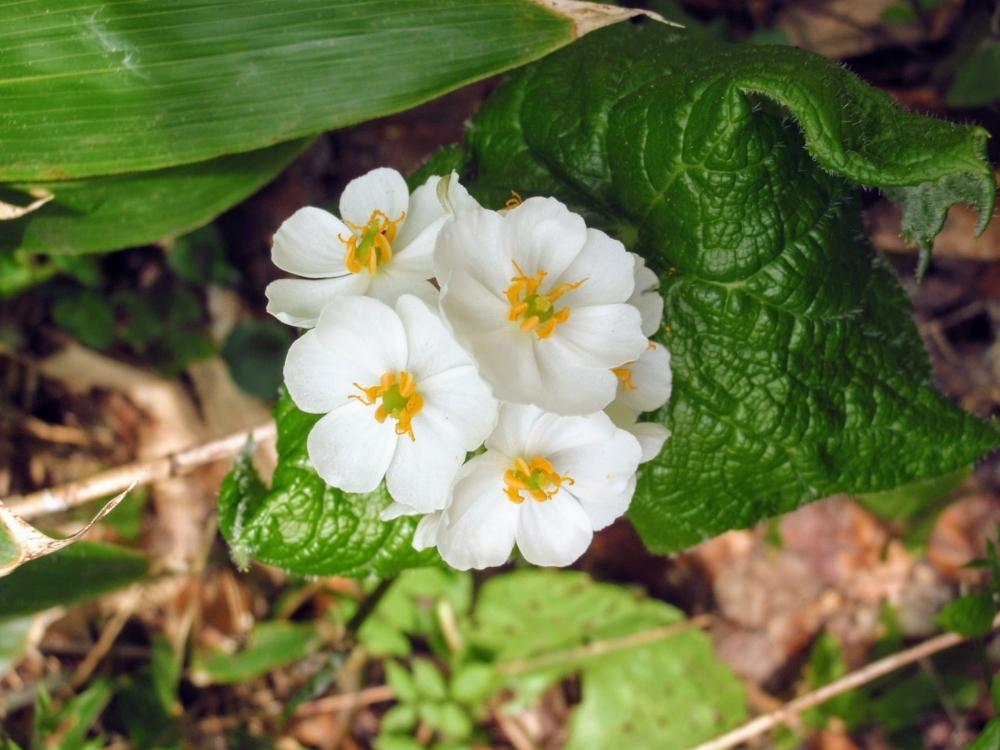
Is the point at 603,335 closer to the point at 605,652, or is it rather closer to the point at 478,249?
the point at 478,249

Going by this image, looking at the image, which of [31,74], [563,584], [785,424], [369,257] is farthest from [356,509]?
[563,584]

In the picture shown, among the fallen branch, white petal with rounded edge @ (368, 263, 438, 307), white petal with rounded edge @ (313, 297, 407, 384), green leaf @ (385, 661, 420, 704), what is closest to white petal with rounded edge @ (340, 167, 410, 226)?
white petal with rounded edge @ (368, 263, 438, 307)

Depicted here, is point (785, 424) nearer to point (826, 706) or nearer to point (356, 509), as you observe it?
point (356, 509)

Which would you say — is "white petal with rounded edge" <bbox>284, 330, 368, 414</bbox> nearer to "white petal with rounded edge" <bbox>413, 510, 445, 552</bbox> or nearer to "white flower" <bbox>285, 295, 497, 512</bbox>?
"white flower" <bbox>285, 295, 497, 512</bbox>

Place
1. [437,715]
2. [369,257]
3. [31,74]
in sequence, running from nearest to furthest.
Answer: [369,257] → [31,74] → [437,715]

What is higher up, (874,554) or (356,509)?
(356,509)

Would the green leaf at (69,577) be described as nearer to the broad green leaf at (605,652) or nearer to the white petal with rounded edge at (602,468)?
the broad green leaf at (605,652)

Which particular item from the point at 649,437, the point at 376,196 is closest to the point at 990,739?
the point at 649,437
